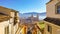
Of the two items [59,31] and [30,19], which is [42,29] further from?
[30,19]

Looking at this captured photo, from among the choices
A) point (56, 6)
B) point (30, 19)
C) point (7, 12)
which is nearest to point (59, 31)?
point (56, 6)

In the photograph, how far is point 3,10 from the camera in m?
14.1

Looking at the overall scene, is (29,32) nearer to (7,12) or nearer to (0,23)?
(7,12)

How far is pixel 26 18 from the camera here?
45.2 m

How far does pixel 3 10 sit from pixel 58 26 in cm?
694

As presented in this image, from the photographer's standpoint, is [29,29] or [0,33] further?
[29,29]

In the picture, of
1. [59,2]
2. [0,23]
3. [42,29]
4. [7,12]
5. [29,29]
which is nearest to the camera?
[0,23]

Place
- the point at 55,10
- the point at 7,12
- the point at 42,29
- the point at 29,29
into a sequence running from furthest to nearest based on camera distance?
the point at 29,29, the point at 42,29, the point at 7,12, the point at 55,10

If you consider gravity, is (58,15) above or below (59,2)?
below

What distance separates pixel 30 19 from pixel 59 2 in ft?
110

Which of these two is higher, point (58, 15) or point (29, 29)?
point (58, 15)

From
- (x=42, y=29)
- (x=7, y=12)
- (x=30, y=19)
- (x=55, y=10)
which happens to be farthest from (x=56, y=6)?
(x=30, y=19)

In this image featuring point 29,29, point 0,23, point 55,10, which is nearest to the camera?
point 0,23

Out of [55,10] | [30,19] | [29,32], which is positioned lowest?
[29,32]
